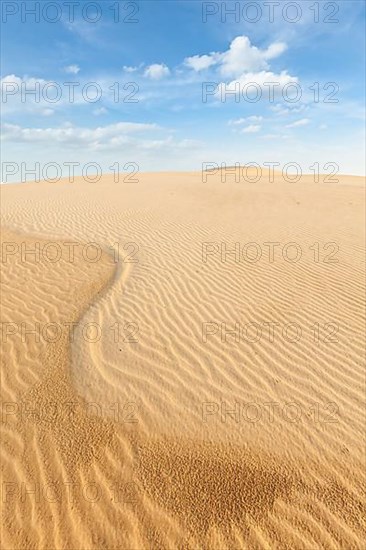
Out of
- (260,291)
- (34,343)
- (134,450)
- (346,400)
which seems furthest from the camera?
(260,291)

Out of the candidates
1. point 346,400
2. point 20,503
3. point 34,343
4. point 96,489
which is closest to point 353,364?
point 346,400

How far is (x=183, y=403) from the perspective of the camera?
175 inches

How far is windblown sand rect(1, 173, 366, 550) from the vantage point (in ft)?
10.3

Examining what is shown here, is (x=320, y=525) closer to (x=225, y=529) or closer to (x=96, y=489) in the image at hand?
(x=225, y=529)

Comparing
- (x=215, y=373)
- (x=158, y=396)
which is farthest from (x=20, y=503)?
(x=215, y=373)

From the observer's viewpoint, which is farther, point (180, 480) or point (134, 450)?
point (134, 450)

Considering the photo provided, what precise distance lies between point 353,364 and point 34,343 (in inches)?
198

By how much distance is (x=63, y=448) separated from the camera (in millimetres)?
3826

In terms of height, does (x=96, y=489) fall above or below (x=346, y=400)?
below

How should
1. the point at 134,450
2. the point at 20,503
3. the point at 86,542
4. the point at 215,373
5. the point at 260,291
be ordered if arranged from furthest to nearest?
1. the point at 260,291
2. the point at 215,373
3. the point at 134,450
4. the point at 20,503
5. the point at 86,542

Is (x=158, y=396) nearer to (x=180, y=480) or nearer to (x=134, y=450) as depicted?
(x=134, y=450)

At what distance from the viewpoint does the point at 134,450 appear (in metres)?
3.80

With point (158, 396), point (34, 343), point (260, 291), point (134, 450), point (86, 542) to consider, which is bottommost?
point (86, 542)

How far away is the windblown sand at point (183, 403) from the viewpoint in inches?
123
